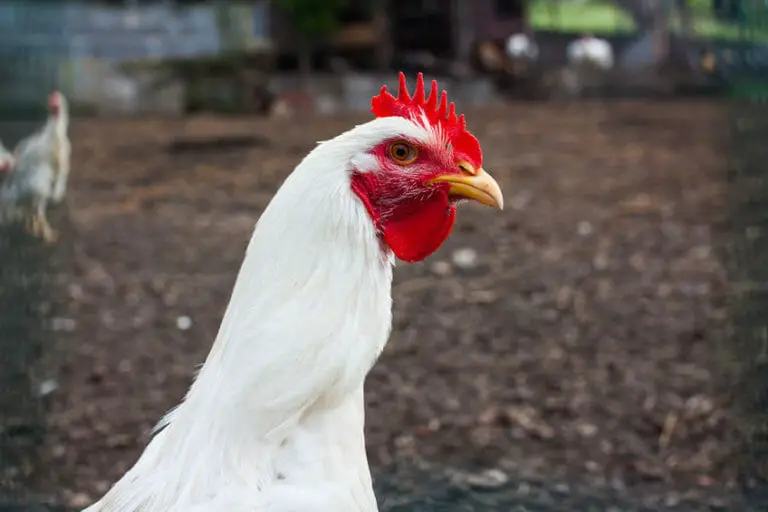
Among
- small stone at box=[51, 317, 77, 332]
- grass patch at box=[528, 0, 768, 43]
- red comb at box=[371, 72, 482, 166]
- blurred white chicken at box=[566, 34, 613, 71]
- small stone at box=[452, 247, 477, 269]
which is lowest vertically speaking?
small stone at box=[51, 317, 77, 332]

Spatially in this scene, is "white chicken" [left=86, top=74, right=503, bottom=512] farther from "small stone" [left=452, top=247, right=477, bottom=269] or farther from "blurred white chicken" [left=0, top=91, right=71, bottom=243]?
"small stone" [left=452, top=247, right=477, bottom=269]

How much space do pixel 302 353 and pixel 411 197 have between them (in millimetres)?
381

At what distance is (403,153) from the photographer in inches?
72.7

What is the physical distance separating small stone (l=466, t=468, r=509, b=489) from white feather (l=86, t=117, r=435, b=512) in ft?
5.06

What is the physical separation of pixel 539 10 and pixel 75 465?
12.7 metres

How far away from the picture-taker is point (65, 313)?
16.8ft

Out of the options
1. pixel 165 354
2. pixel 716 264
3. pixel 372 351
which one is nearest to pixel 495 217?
pixel 716 264

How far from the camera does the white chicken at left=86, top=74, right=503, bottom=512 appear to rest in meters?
1.70

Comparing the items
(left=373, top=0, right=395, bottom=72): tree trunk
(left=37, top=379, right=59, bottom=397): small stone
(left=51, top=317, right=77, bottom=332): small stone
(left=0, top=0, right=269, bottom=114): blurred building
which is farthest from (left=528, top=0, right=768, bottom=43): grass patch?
(left=37, top=379, right=59, bottom=397): small stone

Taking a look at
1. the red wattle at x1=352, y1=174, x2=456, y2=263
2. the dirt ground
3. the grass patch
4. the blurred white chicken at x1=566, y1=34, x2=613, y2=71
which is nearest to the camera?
the red wattle at x1=352, y1=174, x2=456, y2=263

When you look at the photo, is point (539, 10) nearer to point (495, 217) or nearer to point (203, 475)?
point (495, 217)

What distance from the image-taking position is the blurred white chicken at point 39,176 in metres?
5.70

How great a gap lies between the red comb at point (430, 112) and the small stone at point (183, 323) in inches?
130

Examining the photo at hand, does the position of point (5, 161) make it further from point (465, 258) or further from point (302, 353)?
point (302, 353)
